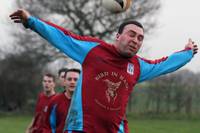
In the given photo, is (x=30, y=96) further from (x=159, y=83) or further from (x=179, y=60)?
(x=179, y=60)

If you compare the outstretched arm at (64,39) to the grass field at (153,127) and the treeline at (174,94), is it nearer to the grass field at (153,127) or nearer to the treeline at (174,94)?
the grass field at (153,127)

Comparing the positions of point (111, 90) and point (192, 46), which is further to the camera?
point (192, 46)

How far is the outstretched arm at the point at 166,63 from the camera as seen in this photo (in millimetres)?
6230

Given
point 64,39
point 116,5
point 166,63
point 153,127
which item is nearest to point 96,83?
point 64,39

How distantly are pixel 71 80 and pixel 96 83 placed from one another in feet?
8.17

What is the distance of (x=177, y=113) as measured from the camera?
34.5 metres

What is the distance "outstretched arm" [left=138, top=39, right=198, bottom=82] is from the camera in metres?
6.23

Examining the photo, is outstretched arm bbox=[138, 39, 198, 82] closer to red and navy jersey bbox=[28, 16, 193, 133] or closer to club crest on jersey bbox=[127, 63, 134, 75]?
club crest on jersey bbox=[127, 63, 134, 75]

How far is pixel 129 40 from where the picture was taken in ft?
18.8

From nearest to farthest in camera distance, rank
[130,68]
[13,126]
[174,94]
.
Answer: [130,68], [13,126], [174,94]

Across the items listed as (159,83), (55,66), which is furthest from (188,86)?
(55,66)

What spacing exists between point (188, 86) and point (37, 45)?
14.0m

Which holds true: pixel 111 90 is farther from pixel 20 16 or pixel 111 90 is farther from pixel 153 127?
pixel 153 127

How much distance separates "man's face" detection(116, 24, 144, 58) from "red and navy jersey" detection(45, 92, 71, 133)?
2600 mm
